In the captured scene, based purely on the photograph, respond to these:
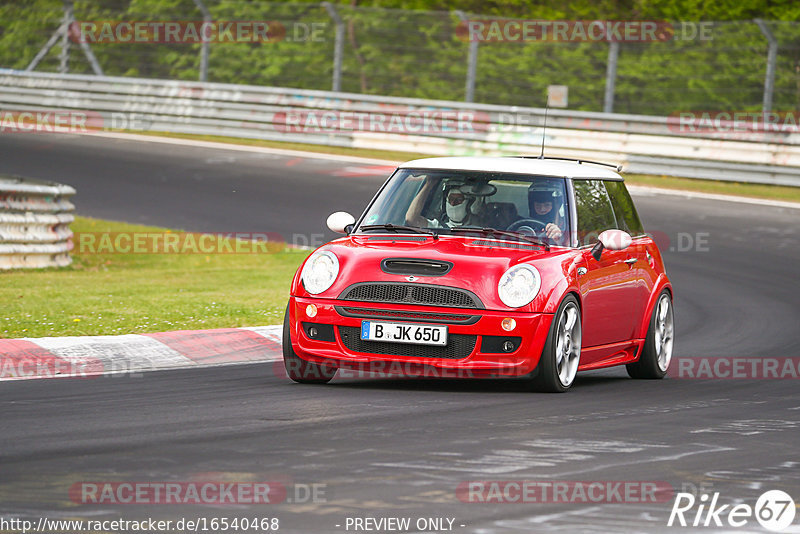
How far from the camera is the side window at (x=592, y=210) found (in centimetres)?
972

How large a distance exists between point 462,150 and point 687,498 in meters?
20.4

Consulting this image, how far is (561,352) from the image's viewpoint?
8938 mm

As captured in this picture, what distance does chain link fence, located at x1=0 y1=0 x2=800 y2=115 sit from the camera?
2470 cm

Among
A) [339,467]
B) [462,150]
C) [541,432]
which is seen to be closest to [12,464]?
[339,467]

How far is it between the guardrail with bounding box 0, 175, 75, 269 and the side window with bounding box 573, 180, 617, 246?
7663 mm

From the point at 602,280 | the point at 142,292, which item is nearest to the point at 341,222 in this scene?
the point at 602,280

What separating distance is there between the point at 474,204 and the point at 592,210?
932 mm

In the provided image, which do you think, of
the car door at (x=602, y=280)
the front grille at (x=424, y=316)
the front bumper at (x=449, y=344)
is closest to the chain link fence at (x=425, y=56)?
the car door at (x=602, y=280)

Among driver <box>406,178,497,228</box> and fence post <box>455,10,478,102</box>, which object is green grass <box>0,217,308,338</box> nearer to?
driver <box>406,178,497,228</box>

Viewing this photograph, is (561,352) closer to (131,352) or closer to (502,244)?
(502,244)

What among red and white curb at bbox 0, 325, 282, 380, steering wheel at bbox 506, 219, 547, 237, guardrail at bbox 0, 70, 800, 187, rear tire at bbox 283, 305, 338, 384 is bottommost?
red and white curb at bbox 0, 325, 282, 380

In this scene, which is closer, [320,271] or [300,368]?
[320,271]

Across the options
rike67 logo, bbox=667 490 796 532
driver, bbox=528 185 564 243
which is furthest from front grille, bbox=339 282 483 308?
rike67 logo, bbox=667 490 796 532

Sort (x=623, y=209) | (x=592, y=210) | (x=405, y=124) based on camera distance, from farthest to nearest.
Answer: (x=405, y=124) < (x=623, y=209) < (x=592, y=210)
